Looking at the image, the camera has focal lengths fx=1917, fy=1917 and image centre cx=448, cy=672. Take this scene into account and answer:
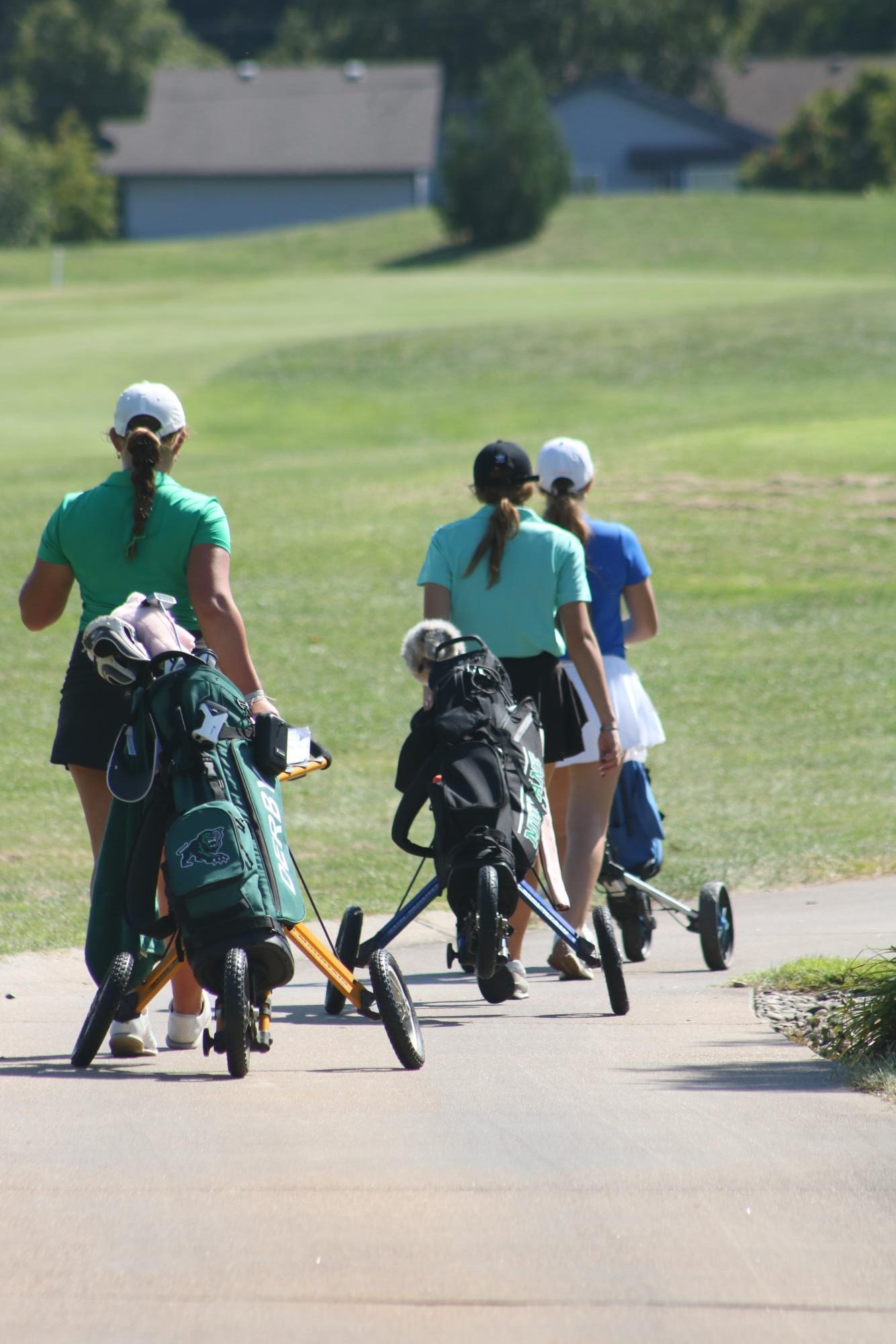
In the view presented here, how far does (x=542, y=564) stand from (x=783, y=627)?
9506 mm

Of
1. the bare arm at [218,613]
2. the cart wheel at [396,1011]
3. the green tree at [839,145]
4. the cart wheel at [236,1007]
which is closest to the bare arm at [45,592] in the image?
the bare arm at [218,613]

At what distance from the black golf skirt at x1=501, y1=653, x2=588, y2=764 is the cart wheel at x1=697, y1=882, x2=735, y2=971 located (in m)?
0.92

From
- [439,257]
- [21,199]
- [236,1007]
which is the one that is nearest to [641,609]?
[236,1007]

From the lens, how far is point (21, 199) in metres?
71.8

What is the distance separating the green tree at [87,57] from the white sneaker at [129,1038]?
96.5 meters

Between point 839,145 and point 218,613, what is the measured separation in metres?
72.4

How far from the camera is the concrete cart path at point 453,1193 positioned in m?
3.25

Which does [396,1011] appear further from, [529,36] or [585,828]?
[529,36]

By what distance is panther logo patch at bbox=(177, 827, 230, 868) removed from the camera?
4.90 m

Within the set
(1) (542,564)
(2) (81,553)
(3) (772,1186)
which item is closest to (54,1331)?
(3) (772,1186)

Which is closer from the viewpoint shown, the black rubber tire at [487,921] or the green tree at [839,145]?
the black rubber tire at [487,921]

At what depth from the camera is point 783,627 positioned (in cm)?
1570

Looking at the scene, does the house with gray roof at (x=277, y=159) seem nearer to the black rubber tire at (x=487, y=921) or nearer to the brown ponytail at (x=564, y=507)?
the brown ponytail at (x=564, y=507)

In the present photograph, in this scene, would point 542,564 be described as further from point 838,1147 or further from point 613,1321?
point 613,1321
